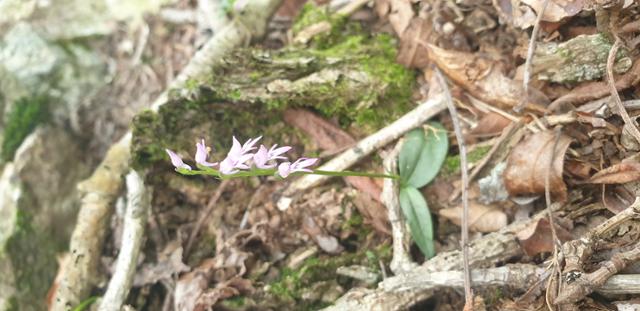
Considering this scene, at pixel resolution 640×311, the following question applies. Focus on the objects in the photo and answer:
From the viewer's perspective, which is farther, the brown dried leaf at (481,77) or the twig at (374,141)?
the twig at (374,141)

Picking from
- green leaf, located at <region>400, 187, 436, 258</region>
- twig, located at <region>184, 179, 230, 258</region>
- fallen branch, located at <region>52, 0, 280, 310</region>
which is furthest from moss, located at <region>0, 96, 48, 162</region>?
green leaf, located at <region>400, 187, 436, 258</region>

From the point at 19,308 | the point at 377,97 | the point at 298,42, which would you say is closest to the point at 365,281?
the point at 377,97

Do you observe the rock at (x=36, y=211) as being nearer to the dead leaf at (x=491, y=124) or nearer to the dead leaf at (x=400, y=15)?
the dead leaf at (x=400, y=15)

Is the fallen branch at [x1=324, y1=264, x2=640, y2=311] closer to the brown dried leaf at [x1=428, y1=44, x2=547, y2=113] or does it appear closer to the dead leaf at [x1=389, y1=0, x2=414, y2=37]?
the brown dried leaf at [x1=428, y1=44, x2=547, y2=113]

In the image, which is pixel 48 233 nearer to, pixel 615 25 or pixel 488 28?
pixel 488 28

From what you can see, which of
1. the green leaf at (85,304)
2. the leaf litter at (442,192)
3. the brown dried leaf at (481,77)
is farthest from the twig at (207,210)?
the brown dried leaf at (481,77)

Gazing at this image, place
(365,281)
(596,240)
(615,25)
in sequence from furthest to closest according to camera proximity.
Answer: (365,281), (615,25), (596,240)

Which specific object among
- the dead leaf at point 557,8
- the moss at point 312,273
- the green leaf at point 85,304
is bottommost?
the green leaf at point 85,304
